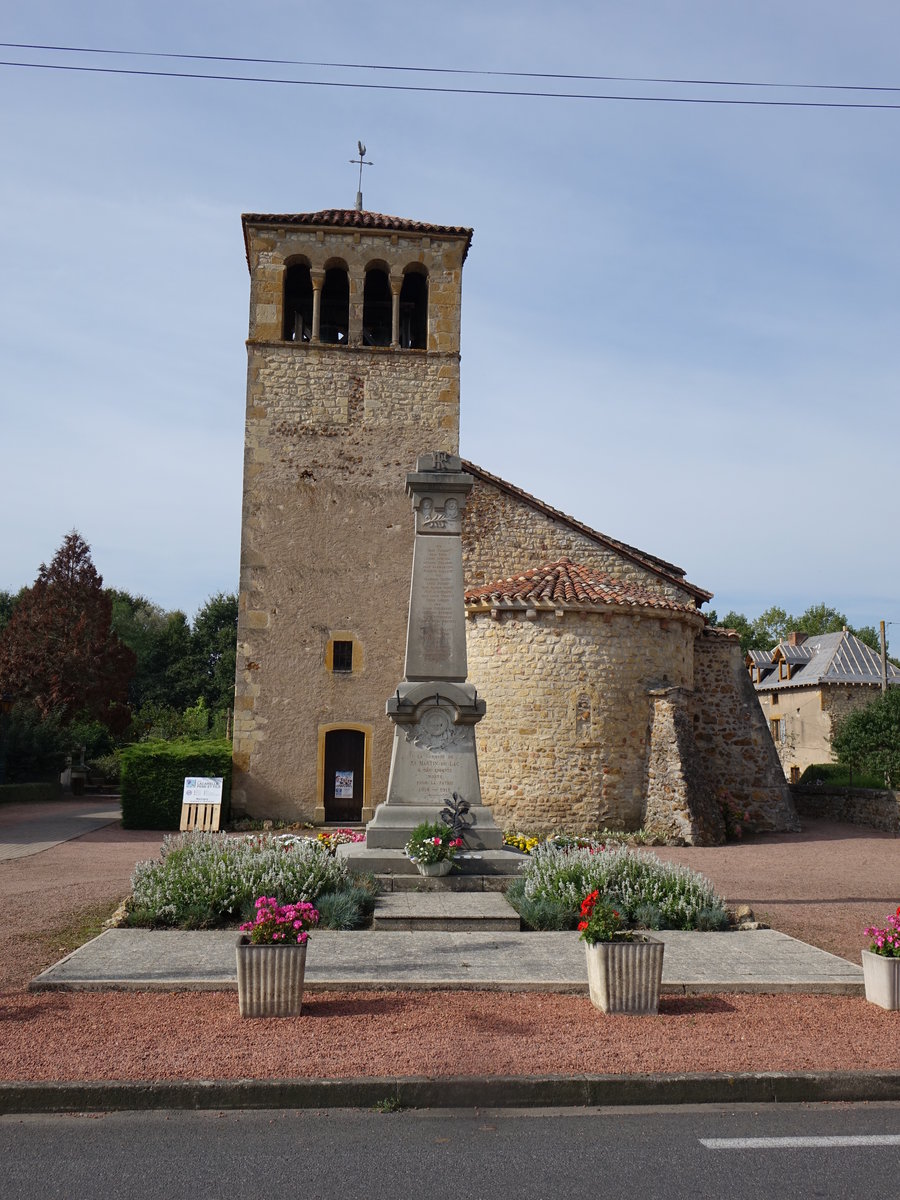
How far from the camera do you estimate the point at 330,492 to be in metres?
20.4

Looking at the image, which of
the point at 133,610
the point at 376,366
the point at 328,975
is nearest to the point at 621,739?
the point at 376,366

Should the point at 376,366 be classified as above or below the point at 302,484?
above

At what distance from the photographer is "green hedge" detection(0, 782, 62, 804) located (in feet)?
82.7

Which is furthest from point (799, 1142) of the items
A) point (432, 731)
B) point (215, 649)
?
point (215, 649)

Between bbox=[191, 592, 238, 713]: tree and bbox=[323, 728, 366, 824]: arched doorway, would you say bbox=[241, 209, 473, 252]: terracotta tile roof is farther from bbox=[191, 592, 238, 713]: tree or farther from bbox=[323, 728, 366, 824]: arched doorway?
bbox=[191, 592, 238, 713]: tree

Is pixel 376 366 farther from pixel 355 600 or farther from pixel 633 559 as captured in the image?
pixel 633 559

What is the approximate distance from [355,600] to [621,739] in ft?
20.9

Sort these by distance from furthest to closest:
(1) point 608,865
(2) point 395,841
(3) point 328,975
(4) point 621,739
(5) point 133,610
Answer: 1. (5) point 133,610
2. (4) point 621,739
3. (2) point 395,841
4. (1) point 608,865
5. (3) point 328,975

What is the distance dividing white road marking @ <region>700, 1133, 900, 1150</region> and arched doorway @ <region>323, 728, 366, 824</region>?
15.4 metres

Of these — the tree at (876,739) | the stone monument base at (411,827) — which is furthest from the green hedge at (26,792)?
the tree at (876,739)

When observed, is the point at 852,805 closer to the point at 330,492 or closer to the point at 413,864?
the point at 330,492

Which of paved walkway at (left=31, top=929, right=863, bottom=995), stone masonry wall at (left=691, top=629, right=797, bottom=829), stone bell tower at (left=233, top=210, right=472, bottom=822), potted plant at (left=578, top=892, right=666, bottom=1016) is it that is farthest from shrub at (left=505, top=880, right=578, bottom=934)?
stone masonry wall at (left=691, top=629, right=797, bottom=829)

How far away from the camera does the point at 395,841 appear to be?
1088 cm

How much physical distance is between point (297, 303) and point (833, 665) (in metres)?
27.8
